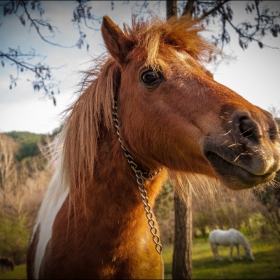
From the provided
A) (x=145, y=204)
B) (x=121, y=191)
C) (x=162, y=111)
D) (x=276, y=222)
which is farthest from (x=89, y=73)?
(x=276, y=222)

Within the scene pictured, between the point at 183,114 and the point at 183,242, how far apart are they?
16.7 feet

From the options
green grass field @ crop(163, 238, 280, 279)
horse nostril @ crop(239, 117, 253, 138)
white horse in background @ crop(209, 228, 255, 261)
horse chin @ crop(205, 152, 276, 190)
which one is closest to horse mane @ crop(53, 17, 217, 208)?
horse chin @ crop(205, 152, 276, 190)

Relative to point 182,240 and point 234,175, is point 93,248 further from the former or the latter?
point 182,240

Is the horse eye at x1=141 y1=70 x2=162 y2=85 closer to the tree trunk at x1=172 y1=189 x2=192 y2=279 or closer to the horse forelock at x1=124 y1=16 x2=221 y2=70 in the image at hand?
the horse forelock at x1=124 y1=16 x2=221 y2=70

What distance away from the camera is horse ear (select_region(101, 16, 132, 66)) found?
1854 millimetres

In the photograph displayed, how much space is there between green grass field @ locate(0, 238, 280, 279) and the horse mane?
3470 mm

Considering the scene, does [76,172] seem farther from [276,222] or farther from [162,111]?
[276,222]

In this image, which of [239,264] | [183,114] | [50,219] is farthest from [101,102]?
[239,264]

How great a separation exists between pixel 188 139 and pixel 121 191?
2.63 ft

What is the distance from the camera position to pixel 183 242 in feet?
18.4

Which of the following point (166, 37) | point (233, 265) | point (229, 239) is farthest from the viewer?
point (229, 239)

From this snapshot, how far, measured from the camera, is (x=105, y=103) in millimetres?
2037

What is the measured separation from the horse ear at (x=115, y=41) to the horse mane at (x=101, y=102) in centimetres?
8

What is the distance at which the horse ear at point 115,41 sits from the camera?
6.08 ft
